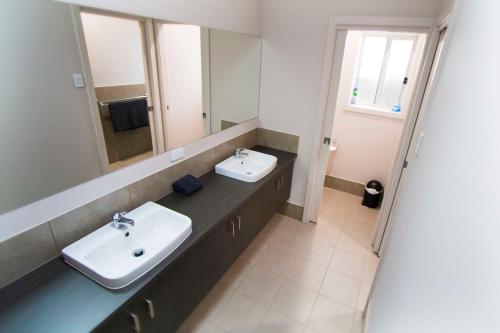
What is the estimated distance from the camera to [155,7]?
5.28 ft

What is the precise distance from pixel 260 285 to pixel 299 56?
2.11 metres

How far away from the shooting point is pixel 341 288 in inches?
90.1

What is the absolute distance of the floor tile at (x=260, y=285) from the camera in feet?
7.14

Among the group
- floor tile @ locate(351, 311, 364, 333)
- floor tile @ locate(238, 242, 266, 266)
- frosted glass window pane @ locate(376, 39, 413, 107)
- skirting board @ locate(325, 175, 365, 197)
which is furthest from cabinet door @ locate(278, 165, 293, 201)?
frosted glass window pane @ locate(376, 39, 413, 107)

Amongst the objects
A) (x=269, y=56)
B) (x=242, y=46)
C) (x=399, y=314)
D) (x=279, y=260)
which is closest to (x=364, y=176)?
(x=279, y=260)

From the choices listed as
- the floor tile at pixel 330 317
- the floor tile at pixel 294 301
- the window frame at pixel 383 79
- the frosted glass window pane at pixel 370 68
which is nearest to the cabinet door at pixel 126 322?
the floor tile at pixel 294 301

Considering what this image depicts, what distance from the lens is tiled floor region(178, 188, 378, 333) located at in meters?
1.97

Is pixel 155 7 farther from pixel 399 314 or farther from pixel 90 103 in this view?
pixel 399 314

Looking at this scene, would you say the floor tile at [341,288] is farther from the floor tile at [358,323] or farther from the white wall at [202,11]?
the white wall at [202,11]

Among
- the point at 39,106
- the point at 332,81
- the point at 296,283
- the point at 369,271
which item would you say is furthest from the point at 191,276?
the point at 332,81

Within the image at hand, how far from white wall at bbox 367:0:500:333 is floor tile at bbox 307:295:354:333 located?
787 mm

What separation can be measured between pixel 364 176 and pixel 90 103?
3.31 m

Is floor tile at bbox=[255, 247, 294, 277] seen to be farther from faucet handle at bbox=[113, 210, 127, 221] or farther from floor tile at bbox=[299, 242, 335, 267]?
faucet handle at bbox=[113, 210, 127, 221]

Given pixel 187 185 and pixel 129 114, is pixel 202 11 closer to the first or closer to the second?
pixel 129 114
